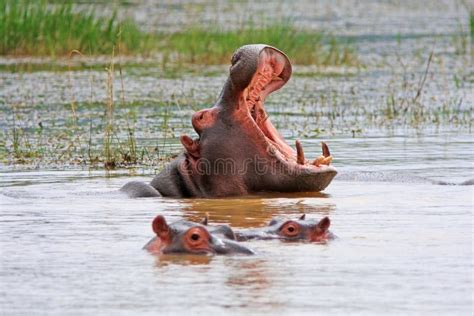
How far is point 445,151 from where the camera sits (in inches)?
406

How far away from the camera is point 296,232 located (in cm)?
613

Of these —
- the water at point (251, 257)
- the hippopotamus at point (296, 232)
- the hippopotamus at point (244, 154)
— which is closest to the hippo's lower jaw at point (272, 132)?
the hippopotamus at point (244, 154)

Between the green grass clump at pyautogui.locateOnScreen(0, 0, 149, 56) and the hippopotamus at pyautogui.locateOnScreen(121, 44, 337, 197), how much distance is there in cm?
914

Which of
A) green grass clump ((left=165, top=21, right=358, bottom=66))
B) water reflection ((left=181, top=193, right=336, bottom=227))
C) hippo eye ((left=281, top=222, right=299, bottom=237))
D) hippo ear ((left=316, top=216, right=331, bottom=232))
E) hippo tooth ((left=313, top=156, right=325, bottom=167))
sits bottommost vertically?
green grass clump ((left=165, top=21, right=358, bottom=66))

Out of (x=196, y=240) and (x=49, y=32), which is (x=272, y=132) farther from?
(x=49, y=32)

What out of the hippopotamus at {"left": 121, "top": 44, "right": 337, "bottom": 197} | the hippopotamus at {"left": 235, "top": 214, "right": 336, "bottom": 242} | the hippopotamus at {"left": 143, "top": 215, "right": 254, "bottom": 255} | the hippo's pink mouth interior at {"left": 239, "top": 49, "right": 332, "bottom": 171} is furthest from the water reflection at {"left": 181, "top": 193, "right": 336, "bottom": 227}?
the hippopotamus at {"left": 143, "top": 215, "right": 254, "bottom": 255}

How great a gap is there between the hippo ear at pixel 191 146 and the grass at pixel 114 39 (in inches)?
346

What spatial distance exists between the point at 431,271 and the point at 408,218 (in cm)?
144

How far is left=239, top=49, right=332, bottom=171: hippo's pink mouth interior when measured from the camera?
763cm

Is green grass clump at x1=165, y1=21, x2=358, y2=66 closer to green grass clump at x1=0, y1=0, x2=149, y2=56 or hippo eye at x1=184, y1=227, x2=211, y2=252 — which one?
green grass clump at x1=0, y1=0, x2=149, y2=56

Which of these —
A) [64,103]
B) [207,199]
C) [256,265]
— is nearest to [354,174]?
[207,199]

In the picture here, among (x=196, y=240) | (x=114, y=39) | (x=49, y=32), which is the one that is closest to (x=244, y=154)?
(x=196, y=240)

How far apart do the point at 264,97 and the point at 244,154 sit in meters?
0.34

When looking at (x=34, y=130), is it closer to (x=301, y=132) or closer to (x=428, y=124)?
(x=301, y=132)
